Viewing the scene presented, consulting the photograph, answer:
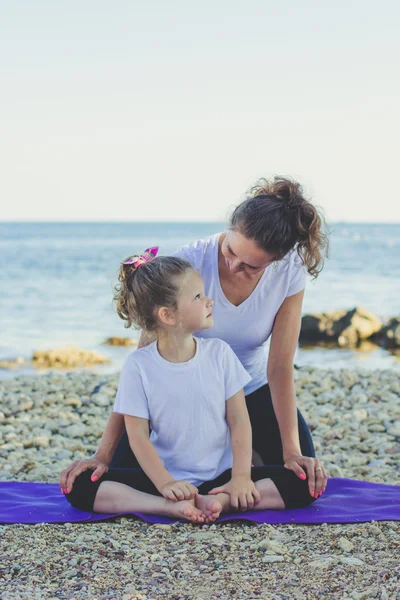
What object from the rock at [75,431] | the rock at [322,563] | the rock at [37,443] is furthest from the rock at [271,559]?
the rock at [75,431]

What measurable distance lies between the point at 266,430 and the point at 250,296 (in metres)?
0.70

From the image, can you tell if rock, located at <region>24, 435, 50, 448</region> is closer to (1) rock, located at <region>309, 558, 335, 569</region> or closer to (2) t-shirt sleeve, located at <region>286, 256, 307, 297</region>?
(2) t-shirt sleeve, located at <region>286, 256, 307, 297</region>

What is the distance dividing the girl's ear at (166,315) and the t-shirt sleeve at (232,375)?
31cm

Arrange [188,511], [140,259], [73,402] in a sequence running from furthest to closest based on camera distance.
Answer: [73,402] < [140,259] < [188,511]

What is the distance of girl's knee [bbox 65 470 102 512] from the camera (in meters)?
3.36

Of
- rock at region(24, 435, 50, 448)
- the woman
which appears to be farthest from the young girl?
rock at region(24, 435, 50, 448)

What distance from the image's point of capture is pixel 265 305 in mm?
3682

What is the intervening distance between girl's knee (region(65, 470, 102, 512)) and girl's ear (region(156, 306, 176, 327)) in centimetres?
78

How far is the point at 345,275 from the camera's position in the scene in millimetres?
26875

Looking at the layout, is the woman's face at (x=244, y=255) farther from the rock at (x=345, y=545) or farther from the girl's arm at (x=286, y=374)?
the rock at (x=345, y=545)

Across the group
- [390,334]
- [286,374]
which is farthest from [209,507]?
[390,334]

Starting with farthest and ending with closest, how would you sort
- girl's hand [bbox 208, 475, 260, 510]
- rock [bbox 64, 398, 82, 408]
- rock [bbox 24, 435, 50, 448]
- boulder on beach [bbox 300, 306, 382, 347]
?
boulder on beach [bbox 300, 306, 382, 347] → rock [bbox 64, 398, 82, 408] → rock [bbox 24, 435, 50, 448] → girl's hand [bbox 208, 475, 260, 510]

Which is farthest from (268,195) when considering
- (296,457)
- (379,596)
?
(379,596)

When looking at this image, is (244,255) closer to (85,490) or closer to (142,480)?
(142,480)
